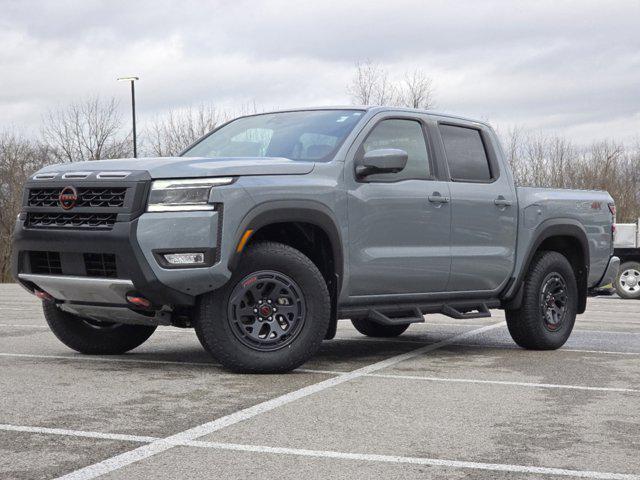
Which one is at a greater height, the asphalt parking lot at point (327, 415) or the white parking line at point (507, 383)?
the asphalt parking lot at point (327, 415)

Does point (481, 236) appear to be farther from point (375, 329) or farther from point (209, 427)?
point (209, 427)

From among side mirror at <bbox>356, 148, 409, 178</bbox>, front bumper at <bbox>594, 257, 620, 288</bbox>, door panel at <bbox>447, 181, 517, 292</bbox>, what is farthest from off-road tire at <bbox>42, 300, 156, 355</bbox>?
front bumper at <bbox>594, 257, 620, 288</bbox>

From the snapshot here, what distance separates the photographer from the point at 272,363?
6992 mm

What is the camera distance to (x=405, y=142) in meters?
8.27

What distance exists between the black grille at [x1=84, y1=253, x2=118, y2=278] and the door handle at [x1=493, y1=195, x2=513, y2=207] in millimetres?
3469

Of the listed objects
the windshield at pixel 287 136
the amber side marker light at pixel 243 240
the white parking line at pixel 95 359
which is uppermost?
the windshield at pixel 287 136

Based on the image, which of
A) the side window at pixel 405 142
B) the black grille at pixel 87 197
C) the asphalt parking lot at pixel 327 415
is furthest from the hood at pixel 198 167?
the asphalt parking lot at pixel 327 415

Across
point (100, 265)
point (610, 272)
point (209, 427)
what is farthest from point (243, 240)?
point (610, 272)

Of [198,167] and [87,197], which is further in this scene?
[87,197]

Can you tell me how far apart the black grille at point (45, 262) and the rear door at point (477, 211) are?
3065 millimetres

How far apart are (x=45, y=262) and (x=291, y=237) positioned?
1.72m

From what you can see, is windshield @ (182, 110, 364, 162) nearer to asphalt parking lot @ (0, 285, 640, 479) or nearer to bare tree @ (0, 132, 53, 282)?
asphalt parking lot @ (0, 285, 640, 479)

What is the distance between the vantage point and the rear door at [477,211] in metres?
8.41

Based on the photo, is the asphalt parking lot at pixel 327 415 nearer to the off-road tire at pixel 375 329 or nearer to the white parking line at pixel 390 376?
the white parking line at pixel 390 376
